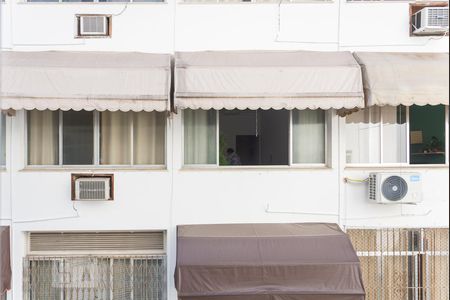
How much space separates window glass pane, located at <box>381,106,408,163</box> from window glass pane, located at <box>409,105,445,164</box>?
0.45 feet

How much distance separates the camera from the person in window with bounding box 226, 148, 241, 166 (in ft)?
26.9

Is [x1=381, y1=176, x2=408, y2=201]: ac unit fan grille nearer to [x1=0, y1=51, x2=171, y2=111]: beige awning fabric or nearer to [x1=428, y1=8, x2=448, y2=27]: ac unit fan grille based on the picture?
[x1=428, y1=8, x2=448, y2=27]: ac unit fan grille

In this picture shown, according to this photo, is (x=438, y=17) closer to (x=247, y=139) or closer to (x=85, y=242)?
(x=247, y=139)

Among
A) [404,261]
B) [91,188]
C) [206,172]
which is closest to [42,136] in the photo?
[91,188]

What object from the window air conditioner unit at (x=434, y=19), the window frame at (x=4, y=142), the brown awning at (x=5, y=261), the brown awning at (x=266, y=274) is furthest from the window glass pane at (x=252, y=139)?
the brown awning at (x=5, y=261)

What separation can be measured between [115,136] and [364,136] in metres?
4.14

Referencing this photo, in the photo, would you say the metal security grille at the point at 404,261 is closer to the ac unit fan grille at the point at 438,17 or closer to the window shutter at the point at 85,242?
the ac unit fan grille at the point at 438,17

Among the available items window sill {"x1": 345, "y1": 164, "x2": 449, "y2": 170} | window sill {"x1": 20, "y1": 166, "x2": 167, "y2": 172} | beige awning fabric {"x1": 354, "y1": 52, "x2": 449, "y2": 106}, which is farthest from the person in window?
beige awning fabric {"x1": 354, "y1": 52, "x2": 449, "y2": 106}

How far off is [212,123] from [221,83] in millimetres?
1175

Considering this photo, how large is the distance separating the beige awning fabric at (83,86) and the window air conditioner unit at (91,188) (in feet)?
4.17

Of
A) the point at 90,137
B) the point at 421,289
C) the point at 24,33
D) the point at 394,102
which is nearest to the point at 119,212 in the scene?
the point at 90,137

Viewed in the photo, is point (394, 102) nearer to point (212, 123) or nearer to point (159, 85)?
point (212, 123)

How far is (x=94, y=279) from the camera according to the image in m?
→ 8.01

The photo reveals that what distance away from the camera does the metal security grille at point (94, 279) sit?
8.00 m
